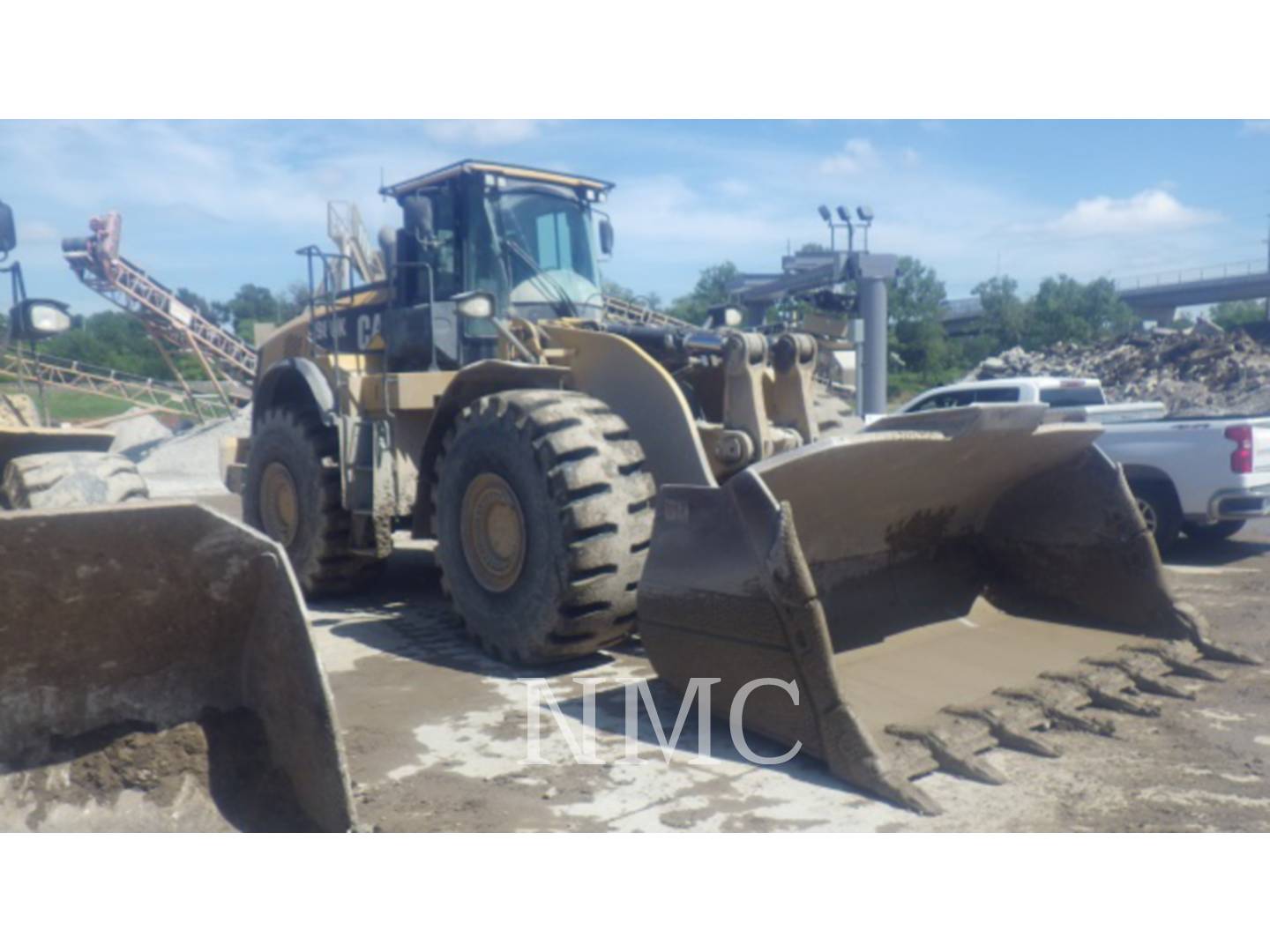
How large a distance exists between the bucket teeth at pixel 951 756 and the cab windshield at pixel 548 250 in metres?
4.12

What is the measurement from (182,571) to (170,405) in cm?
2430

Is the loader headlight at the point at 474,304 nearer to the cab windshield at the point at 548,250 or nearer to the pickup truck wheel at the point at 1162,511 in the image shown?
the cab windshield at the point at 548,250

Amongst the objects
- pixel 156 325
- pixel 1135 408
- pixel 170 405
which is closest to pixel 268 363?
pixel 1135 408

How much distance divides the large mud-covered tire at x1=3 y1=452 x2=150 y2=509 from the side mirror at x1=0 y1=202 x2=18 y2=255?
99cm

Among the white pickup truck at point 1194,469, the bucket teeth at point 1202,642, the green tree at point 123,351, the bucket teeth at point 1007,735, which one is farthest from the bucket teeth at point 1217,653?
the green tree at point 123,351

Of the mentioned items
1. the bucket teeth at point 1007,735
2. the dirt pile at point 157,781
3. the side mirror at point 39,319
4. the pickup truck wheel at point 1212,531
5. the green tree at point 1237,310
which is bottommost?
the pickup truck wheel at point 1212,531

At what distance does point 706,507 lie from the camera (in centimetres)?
454

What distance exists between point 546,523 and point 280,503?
3.45 meters

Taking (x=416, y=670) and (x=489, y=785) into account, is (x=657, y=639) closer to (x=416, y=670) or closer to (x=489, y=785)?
(x=489, y=785)

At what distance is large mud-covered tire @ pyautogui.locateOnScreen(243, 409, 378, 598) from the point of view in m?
7.52

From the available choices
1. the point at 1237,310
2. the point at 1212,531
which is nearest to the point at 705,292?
the point at 1212,531

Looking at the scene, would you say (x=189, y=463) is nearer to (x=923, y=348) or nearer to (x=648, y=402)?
(x=648, y=402)

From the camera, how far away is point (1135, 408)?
37.0ft

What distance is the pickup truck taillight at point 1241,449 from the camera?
8.99 metres
